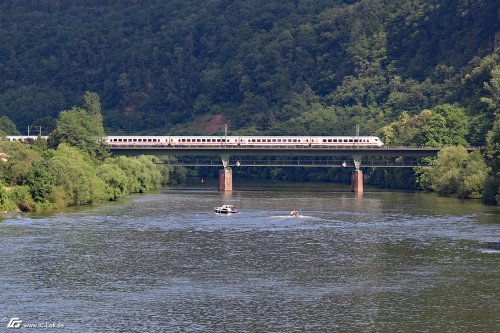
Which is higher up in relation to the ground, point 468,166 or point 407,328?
point 468,166

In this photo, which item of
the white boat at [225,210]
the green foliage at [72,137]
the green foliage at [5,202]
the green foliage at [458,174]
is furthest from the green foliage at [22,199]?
the green foliage at [458,174]

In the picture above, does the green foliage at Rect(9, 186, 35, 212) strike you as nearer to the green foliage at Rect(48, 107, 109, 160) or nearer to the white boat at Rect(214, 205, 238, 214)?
the white boat at Rect(214, 205, 238, 214)

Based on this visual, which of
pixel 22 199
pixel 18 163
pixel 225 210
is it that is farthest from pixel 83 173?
pixel 225 210

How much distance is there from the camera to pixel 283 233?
394 feet

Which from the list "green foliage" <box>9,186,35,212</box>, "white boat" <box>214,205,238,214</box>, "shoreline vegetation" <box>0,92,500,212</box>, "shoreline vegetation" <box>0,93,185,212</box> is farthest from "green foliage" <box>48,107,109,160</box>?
"green foliage" <box>9,186,35,212</box>

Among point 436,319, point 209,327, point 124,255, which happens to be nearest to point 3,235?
point 124,255

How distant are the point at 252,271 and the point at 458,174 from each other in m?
92.4

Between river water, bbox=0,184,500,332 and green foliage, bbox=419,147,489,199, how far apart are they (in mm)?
25838

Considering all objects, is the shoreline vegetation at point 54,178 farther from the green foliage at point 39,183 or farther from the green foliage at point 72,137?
the green foliage at point 72,137

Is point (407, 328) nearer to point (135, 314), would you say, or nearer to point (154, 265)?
point (135, 314)

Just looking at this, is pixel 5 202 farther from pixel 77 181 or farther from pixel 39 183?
pixel 77 181

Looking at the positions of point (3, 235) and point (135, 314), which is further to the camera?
point (3, 235)

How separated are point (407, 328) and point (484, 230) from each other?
49227 mm

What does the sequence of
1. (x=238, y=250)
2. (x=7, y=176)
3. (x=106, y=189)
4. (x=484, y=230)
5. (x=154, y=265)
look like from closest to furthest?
1. (x=154, y=265)
2. (x=238, y=250)
3. (x=484, y=230)
4. (x=7, y=176)
5. (x=106, y=189)
